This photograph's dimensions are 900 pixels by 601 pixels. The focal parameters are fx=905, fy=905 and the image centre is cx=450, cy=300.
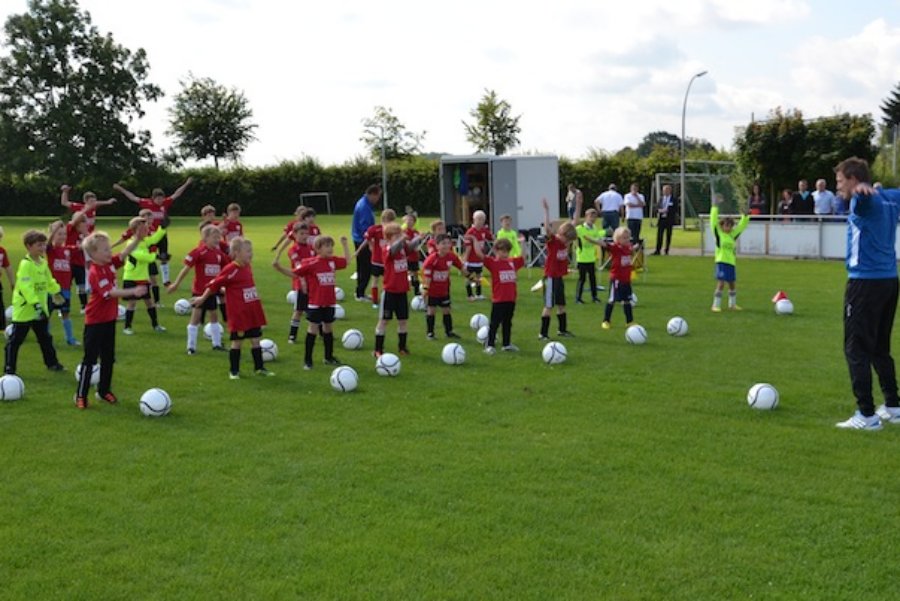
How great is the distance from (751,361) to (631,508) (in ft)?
21.6

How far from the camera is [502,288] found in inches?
534

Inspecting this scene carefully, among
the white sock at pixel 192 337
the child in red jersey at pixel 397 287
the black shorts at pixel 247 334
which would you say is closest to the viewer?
the black shorts at pixel 247 334

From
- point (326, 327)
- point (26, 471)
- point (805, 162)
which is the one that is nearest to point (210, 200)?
point (805, 162)

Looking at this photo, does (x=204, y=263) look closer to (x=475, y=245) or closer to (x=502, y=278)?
(x=475, y=245)

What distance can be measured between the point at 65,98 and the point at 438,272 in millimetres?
62265

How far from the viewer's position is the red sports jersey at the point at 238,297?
38.4 feet

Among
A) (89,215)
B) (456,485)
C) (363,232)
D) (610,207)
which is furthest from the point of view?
(610,207)

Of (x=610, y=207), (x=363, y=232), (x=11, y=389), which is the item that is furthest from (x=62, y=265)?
(x=610, y=207)

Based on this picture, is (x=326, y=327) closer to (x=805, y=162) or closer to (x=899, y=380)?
(x=899, y=380)

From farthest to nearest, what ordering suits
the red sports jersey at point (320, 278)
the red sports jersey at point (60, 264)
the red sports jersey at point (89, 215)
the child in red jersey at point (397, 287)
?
the red sports jersey at point (89, 215) < the red sports jersey at point (60, 264) < the child in red jersey at point (397, 287) < the red sports jersey at point (320, 278)

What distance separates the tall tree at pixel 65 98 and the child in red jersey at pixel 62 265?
55083 mm

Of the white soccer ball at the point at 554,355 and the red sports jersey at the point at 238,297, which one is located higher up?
the red sports jersey at the point at 238,297

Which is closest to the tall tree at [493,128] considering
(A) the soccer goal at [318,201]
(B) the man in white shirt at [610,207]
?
(A) the soccer goal at [318,201]

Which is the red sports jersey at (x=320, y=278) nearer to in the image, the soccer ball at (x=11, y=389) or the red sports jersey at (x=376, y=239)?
the soccer ball at (x=11, y=389)
